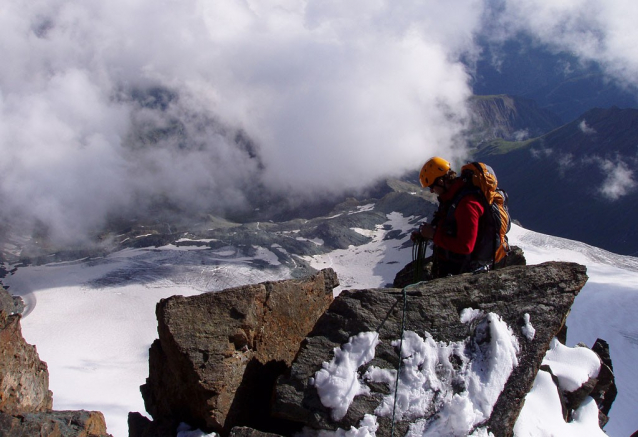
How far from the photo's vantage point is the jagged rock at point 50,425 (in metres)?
8.94

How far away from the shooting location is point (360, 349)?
802cm

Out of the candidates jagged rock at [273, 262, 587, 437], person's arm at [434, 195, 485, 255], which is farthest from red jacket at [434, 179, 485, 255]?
jagged rock at [273, 262, 587, 437]

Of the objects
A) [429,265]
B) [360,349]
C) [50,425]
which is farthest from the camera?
[429,265]

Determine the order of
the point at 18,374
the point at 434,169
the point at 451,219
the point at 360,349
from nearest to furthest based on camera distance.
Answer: the point at 360,349 < the point at 451,219 < the point at 434,169 < the point at 18,374

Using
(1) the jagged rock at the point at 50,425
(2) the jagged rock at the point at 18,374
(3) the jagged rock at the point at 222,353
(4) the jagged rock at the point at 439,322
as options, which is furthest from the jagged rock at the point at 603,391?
(2) the jagged rock at the point at 18,374

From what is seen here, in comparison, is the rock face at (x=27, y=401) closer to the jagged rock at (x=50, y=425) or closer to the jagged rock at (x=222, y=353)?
the jagged rock at (x=50, y=425)

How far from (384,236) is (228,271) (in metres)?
59.4

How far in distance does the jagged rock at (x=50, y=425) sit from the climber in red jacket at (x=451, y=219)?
22.9ft

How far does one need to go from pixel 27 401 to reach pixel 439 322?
1005 centimetres

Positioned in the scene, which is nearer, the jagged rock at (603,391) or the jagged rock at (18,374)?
the jagged rock at (603,391)

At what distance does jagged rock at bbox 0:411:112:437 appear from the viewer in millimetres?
8938

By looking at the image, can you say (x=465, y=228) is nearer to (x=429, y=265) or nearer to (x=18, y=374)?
(x=429, y=265)

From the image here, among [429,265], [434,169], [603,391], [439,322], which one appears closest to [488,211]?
[434,169]

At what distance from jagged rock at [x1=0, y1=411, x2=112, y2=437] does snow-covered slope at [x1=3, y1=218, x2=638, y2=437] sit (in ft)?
25.1
